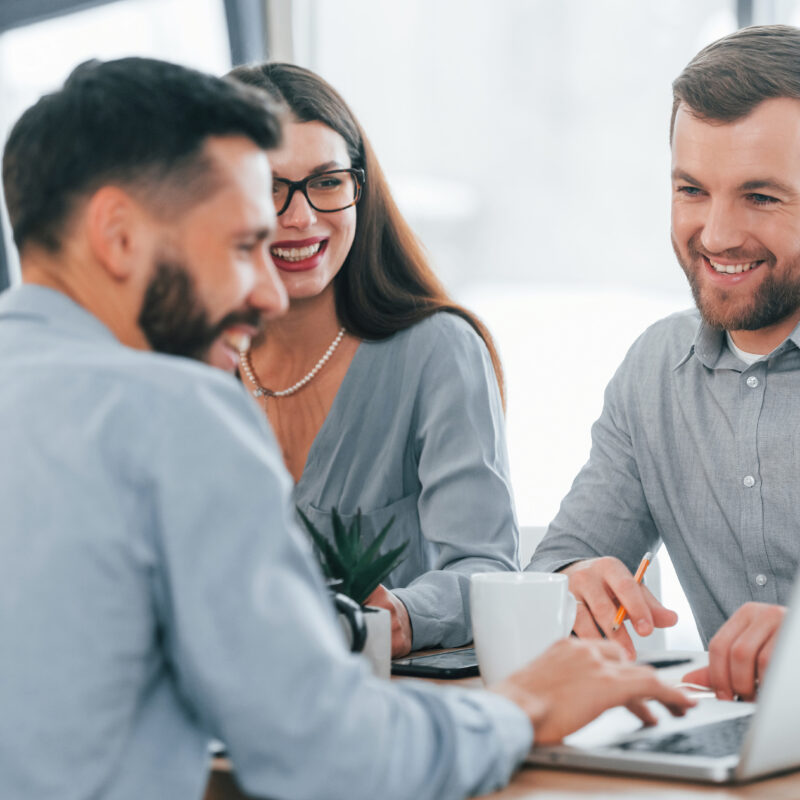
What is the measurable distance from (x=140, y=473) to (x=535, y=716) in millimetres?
419

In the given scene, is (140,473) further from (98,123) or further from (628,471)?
(628,471)

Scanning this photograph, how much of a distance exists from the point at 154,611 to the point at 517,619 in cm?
49

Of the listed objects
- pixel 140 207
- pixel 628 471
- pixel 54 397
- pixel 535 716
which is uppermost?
pixel 140 207

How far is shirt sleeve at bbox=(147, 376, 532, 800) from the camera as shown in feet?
2.50

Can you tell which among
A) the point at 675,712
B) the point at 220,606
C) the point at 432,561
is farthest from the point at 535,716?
the point at 432,561

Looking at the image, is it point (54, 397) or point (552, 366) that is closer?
point (54, 397)

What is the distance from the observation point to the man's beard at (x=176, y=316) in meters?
0.93

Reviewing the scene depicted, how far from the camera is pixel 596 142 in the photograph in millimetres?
4004

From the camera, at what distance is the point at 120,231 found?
928 mm

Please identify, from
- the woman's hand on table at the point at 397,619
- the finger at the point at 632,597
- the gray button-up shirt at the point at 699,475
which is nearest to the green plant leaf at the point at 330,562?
the woman's hand on table at the point at 397,619

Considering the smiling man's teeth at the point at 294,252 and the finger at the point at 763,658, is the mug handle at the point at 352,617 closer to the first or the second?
the finger at the point at 763,658

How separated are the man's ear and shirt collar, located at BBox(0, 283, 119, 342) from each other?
0.05 m

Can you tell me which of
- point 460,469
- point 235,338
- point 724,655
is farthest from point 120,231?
point 460,469

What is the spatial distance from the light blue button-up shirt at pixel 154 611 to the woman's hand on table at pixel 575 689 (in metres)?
0.19
